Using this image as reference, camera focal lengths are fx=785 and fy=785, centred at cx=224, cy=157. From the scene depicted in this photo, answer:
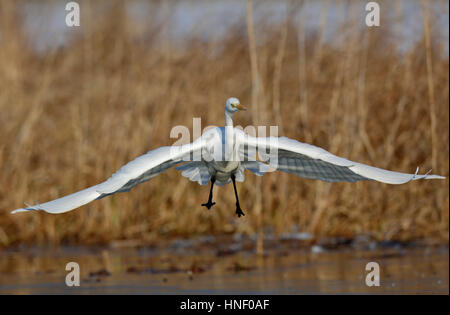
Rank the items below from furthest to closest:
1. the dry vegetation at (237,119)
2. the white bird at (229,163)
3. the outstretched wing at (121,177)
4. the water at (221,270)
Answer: the dry vegetation at (237,119), the water at (221,270), the white bird at (229,163), the outstretched wing at (121,177)

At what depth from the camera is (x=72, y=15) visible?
30.9 feet

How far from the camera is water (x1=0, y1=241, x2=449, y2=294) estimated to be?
6895mm

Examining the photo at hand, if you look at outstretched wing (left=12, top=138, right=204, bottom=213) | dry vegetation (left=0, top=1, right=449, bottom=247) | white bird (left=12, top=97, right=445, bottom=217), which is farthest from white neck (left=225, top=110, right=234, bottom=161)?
dry vegetation (left=0, top=1, right=449, bottom=247)

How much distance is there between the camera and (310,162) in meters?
5.98

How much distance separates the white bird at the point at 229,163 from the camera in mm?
4844

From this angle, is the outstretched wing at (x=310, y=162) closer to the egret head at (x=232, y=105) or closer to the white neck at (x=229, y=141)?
the white neck at (x=229, y=141)

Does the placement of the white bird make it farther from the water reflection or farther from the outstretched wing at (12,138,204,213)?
the water reflection

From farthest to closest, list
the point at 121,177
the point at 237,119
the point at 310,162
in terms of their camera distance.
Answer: the point at 237,119 < the point at 310,162 < the point at 121,177

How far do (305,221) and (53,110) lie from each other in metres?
3.91

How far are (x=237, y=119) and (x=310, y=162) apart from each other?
3759 mm

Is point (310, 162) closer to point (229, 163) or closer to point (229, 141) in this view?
point (229, 163)

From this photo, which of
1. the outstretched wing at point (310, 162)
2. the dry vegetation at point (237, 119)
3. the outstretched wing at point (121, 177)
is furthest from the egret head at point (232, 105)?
the dry vegetation at point (237, 119)

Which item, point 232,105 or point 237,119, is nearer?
point 232,105

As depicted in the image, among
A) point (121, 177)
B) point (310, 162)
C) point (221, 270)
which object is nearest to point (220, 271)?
point (221, 270)
